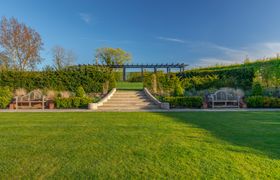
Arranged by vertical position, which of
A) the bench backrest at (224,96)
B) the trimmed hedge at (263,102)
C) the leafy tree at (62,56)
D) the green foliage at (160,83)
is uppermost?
the leafy tree at (62,56)

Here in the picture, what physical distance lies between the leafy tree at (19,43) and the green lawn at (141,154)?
19601 mm

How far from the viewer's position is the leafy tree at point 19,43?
19.8m

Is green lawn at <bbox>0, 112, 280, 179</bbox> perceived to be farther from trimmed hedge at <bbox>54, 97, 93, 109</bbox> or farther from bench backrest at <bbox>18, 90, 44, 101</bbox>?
bench backrest at <bbox>18, 90, 44, 101</bbox>

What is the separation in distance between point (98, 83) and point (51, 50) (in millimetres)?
13416

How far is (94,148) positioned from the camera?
130 inches

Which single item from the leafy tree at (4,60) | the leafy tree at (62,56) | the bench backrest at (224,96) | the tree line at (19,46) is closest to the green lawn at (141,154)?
the bench backrest at (224,96)

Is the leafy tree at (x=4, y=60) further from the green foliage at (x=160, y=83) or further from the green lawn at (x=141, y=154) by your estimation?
the green lawn at (x=141, y=154)

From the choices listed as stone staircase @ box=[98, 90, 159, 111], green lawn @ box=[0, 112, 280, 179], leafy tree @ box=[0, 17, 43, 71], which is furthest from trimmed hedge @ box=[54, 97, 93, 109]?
leafy tree @ box=[0, 17, 43, 71]

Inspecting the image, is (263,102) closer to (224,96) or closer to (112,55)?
(224,96)

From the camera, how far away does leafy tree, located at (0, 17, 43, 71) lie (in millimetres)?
19797

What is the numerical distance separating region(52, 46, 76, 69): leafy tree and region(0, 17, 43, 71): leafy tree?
7.13 feet

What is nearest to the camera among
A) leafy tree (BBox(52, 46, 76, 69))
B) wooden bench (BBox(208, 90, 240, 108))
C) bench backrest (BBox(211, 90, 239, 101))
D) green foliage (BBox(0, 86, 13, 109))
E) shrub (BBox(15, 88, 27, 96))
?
green foliage (BBox(0, 86, 13, 109))

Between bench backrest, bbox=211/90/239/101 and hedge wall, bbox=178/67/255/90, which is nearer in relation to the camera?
bench backrest, bbox=211/90/239/101

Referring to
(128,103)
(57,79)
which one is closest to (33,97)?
(57,79)
